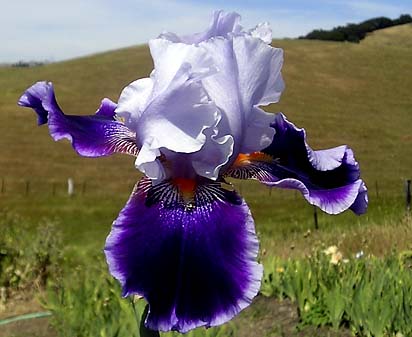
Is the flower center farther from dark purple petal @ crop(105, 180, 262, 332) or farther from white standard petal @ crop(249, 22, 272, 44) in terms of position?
white standard petal @ crop(249, 22, 272, 44)

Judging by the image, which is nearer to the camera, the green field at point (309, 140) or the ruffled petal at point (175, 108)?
the ruffled petal at point (175, 108)

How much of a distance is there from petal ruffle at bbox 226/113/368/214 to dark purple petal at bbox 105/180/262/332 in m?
0.19

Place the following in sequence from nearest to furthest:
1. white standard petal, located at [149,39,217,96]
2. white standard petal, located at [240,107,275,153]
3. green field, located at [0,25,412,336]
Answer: white standard petal, located at [149,39,217,96] < white standard petal, located at [240,107,275,153] < green field, located at [0,25,412,336]

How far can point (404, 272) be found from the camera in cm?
537

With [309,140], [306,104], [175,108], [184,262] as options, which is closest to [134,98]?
[175,108]

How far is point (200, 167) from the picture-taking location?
5.04 ft

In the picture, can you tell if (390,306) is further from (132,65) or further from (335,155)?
(132,65)

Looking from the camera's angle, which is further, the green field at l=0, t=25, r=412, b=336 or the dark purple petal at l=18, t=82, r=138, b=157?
the green field at l=0, t=25, r=412, b=336

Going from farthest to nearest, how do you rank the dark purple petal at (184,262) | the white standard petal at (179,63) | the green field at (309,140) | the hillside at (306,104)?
the hillside at (306,104)
the green field at (309,140)
the white standard petal at (179,63)
the dark purple petal at (184,262)

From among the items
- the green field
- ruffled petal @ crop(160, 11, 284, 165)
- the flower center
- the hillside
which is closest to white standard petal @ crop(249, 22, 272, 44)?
ruffled petal @ crop(160, 11, 284, 165)

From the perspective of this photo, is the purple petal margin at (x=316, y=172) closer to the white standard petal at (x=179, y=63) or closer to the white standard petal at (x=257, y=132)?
the white standard petal at (x=257, y=132)

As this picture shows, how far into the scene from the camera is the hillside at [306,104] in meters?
31.3

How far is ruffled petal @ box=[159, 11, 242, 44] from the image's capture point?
62.8 inches

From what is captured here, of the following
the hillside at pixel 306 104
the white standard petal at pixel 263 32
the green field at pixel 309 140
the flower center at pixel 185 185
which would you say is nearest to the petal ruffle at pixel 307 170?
the flower center at pixel 185 185
